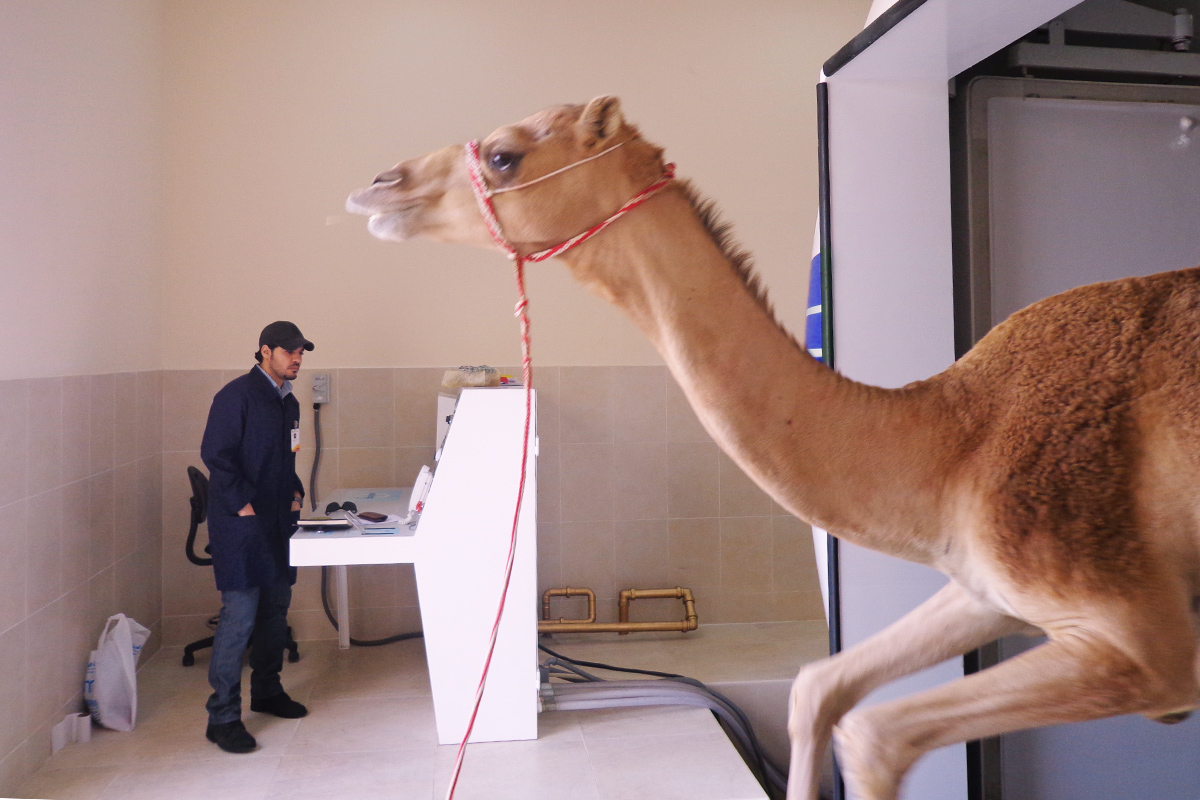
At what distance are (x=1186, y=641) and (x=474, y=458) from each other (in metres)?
2.49

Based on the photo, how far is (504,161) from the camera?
120 centimetres

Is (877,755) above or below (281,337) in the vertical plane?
below

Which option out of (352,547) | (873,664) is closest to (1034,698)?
(873,664)

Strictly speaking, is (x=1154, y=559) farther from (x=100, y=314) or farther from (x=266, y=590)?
(x=100, y=314)

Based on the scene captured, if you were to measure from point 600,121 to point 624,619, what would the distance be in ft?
12.5

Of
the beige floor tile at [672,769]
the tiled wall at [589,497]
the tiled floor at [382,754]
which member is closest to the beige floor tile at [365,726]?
the tiled floor at [382,754]

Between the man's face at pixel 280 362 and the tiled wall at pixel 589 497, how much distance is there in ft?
3.47

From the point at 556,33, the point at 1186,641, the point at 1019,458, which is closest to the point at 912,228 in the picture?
the point at 1019,458

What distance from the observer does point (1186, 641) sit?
3.57ft

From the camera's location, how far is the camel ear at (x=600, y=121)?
1181mm

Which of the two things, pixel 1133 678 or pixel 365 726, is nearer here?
pixel 1133 678

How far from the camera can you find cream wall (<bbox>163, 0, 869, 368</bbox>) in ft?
14.7

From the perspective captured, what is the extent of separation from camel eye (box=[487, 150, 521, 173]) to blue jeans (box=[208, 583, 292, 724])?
271 centimetres

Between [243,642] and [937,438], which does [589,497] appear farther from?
[937,438]
